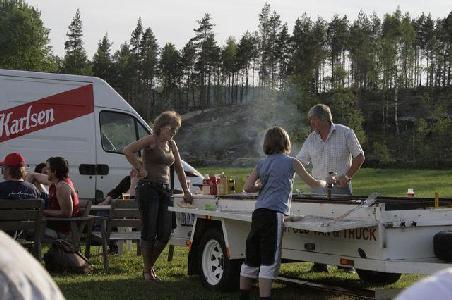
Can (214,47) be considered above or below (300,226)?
above

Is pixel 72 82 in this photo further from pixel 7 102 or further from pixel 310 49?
pixel 310 49

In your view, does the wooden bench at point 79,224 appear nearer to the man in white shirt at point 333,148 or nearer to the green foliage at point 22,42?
the man in white shirt at point 333,148

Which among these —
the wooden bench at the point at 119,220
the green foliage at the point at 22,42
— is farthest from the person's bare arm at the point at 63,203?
the green foliage at the point at 22,42

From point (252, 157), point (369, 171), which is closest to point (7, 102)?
point (369, 171)

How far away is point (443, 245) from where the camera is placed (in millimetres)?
5938

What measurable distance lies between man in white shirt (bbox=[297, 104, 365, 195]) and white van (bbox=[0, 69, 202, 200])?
5.05 meters

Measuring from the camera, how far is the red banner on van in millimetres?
12234

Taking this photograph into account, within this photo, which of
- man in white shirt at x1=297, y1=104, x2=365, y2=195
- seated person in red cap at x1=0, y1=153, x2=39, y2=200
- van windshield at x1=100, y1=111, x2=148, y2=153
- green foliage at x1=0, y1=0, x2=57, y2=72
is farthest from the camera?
green foliage at x1=0, y1=0, x2=57, y2=72

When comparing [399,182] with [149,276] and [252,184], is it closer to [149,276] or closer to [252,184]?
[149,276]

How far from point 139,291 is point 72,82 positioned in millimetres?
5950

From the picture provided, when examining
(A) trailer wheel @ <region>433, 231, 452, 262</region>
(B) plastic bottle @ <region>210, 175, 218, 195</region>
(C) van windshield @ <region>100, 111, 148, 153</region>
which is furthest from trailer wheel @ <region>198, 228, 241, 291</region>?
(C) van windshield @ <region>100, 111, 148, 153</region>

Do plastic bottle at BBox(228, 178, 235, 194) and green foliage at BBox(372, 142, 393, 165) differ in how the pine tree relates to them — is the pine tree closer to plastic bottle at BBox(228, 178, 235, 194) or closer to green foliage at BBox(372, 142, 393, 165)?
green foliage at BBox(372, 142, 393, 165)

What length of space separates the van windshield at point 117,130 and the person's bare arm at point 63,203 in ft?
12.3

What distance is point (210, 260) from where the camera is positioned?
7.97 m
